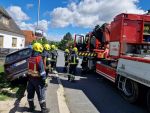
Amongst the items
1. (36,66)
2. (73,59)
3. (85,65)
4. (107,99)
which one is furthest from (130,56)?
(85,65)

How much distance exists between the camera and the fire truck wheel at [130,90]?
981 centimetres

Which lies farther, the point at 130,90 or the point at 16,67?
the point at 16,67

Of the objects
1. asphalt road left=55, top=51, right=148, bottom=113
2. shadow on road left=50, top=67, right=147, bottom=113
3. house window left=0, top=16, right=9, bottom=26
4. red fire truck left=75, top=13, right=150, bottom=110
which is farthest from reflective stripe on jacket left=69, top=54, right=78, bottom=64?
house window left=0, top=16, right=9, bottom=26

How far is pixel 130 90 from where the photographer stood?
10398mm

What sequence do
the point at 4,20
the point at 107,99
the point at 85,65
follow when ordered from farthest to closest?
the point at 4,20
the point at 85,65
the point at 107,99

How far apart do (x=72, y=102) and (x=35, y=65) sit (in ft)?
8.70

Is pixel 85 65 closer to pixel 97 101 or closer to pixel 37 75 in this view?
pixel 97 101

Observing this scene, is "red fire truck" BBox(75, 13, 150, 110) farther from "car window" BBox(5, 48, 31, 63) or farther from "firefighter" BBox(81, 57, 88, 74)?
"car window" BBox(5, 48, 31, 63)

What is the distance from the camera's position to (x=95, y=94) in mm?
11688

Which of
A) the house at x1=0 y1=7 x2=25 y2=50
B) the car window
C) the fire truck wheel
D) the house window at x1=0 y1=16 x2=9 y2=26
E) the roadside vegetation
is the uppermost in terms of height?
the house window at x1=0 y1=16 x2=9 y2=26

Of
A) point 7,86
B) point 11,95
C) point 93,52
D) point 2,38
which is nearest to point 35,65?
point 11,95

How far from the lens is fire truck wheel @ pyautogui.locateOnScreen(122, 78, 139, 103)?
9812 mm

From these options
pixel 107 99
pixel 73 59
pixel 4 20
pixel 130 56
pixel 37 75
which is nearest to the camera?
pixel 37 75

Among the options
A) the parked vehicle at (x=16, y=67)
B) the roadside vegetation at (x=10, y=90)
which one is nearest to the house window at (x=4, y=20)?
the roadside vegetation at (x=10, y=90)
